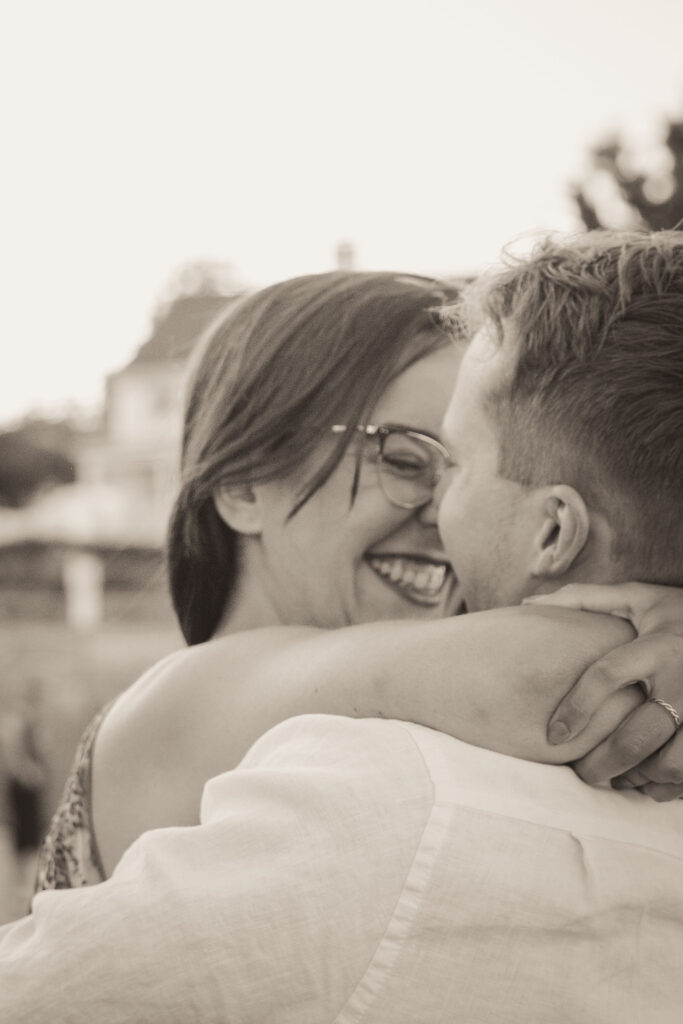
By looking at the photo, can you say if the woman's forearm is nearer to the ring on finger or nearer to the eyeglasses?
the ring on finger

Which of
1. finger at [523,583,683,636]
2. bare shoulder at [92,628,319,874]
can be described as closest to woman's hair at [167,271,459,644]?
bare shoulder at [92,628,319,874]

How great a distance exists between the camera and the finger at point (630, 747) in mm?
1594

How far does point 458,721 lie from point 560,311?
2.23ft

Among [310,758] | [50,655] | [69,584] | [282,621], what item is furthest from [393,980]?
[69,584]

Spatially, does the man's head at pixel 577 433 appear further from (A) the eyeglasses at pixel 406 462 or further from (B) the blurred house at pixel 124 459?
(B) the blurred house at pixel 124 459

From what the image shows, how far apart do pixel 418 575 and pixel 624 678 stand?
59.3 inches

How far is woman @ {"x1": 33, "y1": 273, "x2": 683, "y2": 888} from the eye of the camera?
2557 millimetres

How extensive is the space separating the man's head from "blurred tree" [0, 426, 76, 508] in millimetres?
61694

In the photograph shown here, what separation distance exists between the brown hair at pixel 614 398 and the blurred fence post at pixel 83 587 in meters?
28.6

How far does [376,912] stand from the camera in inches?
56.2

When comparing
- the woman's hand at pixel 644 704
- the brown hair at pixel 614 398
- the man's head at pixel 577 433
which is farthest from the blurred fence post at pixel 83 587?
the woman's hand at pixel 644 704

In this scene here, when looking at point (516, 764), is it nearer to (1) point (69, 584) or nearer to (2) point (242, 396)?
(2) point (242, 396)

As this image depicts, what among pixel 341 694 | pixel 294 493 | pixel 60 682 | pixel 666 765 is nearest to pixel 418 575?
pixel 294 493

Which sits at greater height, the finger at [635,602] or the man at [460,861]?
the finger at [635,602]
